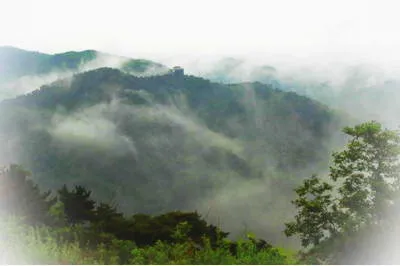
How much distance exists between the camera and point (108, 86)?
902 centimetres

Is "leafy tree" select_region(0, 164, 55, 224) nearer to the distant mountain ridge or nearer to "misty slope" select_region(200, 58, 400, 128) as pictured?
the distant mountain ridge

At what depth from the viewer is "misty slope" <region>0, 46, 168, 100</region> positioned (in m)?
6.65

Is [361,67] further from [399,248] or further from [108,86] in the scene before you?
[108,86]

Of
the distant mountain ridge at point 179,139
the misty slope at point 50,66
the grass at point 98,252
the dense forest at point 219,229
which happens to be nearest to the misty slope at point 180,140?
the distant mountain ridge at point 179,139

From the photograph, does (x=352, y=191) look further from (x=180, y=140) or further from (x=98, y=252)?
(x=98, y=252)

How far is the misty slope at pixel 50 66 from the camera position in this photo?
6.65 metres

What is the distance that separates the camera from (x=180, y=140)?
29.9 feet

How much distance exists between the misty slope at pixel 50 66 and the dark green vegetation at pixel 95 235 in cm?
109

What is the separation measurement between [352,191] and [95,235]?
3314 mm

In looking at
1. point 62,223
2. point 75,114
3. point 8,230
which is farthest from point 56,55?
point 8,230

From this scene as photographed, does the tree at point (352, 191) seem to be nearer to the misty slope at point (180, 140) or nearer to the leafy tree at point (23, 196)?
the misty slope at point (180, 140)

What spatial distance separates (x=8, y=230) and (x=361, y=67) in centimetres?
449

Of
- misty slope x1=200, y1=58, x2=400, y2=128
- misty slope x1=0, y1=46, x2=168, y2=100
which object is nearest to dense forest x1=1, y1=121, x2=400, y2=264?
misty slope x1=200, y1=58, x2=400, y2=128

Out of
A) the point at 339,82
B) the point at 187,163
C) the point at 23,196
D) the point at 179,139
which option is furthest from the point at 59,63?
the point at 339,82
